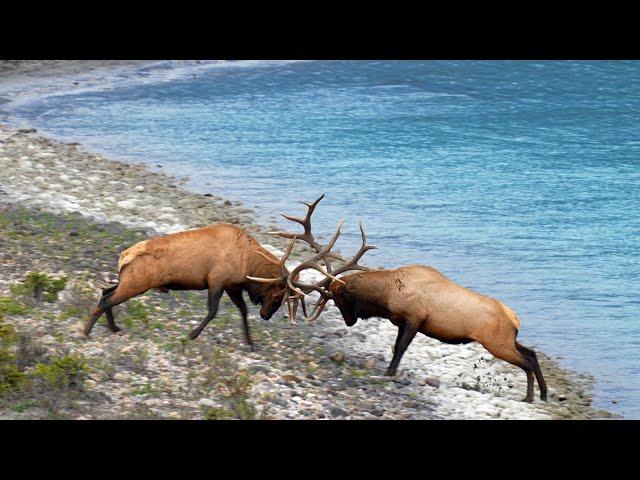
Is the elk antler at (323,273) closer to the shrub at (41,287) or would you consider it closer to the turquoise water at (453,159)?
the shrub at (41,287)

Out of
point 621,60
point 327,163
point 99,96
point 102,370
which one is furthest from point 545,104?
point 102,370

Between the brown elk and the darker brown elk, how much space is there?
0.38m

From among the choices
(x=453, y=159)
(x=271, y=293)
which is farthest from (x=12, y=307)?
(x=453, y=159)

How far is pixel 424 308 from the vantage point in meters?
12.9

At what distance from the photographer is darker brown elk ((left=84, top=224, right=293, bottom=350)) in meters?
12.8

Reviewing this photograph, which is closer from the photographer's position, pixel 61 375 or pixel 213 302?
pixel 61 375

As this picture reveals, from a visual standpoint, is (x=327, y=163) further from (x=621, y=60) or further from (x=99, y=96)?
(x=621, y=60)

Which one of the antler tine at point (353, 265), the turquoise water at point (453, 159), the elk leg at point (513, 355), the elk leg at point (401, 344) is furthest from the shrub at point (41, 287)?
the turquoise water at point (453, 159)

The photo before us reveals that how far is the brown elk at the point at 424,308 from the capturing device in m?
12.6

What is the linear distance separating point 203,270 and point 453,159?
42.4ft

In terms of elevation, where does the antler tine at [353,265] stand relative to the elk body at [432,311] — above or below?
above

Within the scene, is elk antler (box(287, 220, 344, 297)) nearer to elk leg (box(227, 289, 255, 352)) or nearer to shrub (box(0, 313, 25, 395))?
elk leg (box(227, 289, 255, 352))

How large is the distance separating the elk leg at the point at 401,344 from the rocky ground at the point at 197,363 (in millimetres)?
169

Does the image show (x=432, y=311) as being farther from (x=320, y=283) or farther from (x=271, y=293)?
(x=271, y=293)
